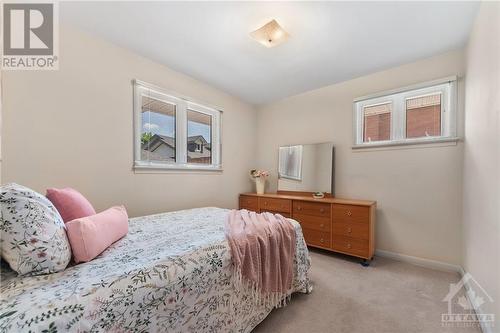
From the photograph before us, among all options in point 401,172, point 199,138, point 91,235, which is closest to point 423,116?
point 401,172

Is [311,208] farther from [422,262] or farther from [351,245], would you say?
[422,262]

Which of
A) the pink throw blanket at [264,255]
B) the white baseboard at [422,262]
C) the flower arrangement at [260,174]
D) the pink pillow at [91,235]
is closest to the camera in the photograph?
the pink pillow at [91,235]

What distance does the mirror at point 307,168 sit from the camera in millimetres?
3188

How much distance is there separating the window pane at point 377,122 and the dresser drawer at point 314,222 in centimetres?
134

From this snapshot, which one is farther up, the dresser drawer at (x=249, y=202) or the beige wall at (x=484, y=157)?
the beige wall at (x=484, y=157)

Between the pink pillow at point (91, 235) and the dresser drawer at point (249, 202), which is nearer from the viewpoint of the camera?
the pink pillow at point (91, 235)

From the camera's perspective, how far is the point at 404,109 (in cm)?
270

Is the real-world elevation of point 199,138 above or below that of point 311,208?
above

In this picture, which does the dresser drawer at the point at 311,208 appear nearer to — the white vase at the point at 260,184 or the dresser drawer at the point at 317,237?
the dresser drawer at the point at 317,237

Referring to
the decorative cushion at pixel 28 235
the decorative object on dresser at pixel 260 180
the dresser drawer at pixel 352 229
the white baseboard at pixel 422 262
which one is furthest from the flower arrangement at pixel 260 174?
the decorative cushion at pixel 28 235

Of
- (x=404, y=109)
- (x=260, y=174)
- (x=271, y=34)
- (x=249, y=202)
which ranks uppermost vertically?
(x=271, y=34)

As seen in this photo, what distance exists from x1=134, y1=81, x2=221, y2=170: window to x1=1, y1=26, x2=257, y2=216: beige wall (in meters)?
0.12

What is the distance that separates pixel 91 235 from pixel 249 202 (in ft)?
8.92

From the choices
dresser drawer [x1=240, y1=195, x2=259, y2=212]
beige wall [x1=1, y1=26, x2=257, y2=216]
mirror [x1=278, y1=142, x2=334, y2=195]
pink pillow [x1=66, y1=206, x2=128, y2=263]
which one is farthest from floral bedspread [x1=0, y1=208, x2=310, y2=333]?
mirror [x1=278, y1=142, x2=334, y2=195]
